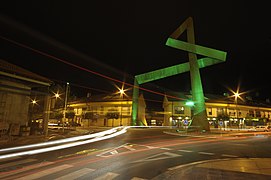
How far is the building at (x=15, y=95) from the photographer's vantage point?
16.9 m

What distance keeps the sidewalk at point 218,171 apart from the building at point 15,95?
51.6 ft

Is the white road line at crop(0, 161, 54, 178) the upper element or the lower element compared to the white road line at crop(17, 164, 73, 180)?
lower

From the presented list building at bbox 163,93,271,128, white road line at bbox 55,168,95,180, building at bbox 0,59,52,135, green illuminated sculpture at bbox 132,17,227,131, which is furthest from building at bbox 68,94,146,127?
white road line at bbox 55,168,95,180

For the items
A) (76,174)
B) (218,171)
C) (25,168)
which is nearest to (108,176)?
(76,174)

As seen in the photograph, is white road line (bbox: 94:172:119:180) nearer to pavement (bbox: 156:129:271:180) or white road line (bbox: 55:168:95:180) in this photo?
white road line (bbox: 55:168:95:180)

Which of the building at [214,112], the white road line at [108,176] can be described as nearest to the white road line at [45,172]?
the white road line at [108,176]

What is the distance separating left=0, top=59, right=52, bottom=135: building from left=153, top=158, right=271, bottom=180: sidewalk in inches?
619

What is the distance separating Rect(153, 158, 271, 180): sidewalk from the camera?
603cm

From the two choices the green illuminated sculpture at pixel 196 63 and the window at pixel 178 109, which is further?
the window at pixel 178 109

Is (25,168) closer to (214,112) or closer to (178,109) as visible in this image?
(178,109)

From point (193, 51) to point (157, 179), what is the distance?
905 inches

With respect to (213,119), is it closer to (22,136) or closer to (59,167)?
(22,136)

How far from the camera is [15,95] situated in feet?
64.0

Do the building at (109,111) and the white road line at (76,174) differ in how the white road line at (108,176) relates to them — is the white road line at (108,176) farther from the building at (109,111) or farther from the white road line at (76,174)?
the building at (109,111)
